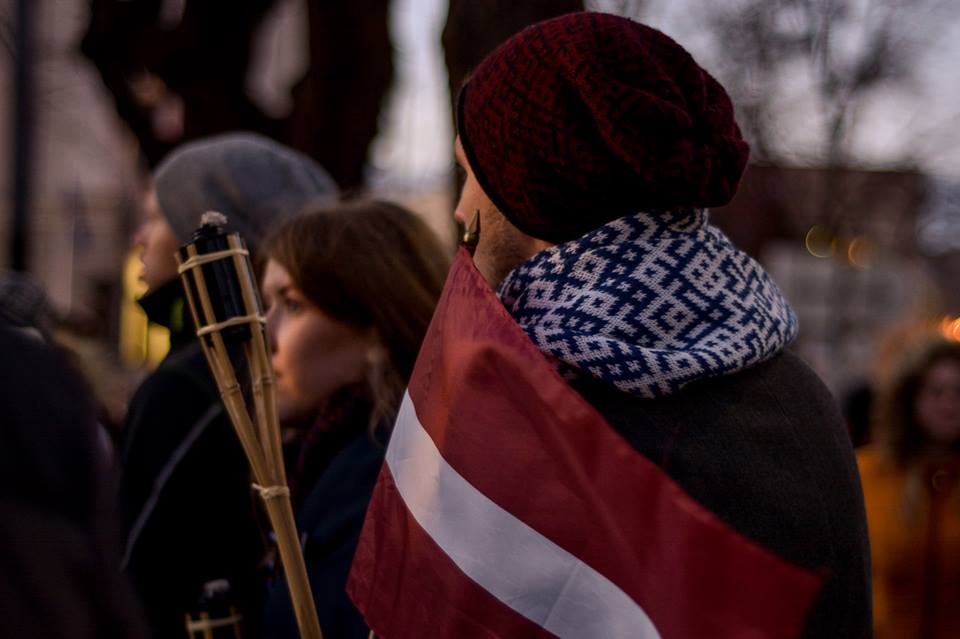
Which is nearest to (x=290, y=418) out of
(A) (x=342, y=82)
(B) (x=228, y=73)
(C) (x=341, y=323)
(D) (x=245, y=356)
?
(C) (x=341, y=323)

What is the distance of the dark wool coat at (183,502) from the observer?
2.72 m

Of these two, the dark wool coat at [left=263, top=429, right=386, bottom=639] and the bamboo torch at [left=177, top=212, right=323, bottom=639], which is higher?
the bamboo torch at [left=177, top=212, right=323, bottom=639]

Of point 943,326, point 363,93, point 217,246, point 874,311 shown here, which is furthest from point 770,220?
point 217,246

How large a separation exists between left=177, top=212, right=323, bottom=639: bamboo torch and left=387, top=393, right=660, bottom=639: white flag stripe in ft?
1.06

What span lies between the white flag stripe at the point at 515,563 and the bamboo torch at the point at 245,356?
0.32 metres

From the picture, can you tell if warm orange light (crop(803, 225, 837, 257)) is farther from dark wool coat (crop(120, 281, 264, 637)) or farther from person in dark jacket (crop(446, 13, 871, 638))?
person in dark jacket (crop(446, 13, 871, 638))

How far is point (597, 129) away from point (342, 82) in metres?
6.19

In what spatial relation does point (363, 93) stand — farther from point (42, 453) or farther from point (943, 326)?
point (42, 453)

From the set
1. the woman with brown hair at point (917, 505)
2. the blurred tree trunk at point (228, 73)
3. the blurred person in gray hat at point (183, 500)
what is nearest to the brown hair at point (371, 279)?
the blurred person in gray hat at point (183, 500)

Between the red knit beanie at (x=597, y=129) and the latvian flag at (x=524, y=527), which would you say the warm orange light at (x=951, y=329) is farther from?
the latvian flag at (x=524, y=527)

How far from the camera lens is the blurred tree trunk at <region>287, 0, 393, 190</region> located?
7531 mm

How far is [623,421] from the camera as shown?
155 centimetres

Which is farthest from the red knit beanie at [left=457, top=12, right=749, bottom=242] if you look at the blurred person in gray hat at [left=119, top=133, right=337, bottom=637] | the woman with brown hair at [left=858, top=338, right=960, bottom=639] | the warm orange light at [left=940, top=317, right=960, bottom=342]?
the warm orange light at [left=940, top=317, right=960, bottom=342]

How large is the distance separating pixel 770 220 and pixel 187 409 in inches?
1001
